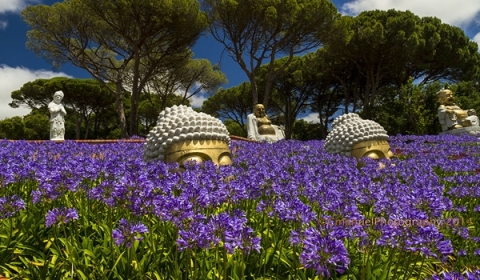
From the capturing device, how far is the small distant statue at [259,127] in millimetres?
21055

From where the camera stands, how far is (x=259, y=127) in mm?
22016

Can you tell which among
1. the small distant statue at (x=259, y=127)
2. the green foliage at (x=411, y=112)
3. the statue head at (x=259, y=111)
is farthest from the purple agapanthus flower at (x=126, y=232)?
the green foliage at (x=411, y=112)

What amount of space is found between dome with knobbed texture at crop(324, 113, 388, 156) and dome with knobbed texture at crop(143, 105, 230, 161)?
9.92 ft

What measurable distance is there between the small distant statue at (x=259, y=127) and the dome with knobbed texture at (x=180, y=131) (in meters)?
14.2

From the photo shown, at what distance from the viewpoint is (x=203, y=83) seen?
153ft

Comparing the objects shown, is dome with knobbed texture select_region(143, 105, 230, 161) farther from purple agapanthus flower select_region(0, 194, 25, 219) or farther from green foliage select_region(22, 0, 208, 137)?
green foliage select_region(22, 0, 208, 137)

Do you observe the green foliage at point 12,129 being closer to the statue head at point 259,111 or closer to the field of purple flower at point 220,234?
the statue head at point 259,111

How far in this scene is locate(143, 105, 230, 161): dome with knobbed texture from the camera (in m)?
6.11

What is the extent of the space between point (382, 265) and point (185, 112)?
470 cm

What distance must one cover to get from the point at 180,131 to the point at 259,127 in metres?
16.0

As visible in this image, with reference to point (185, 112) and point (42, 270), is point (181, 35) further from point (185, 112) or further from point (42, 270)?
point (42, 270)

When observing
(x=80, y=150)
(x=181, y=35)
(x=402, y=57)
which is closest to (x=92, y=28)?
(x=181, y=35)

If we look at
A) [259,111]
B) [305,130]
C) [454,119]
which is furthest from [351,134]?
[305,130]

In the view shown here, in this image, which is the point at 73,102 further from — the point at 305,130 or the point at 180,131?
the point at 180,131
